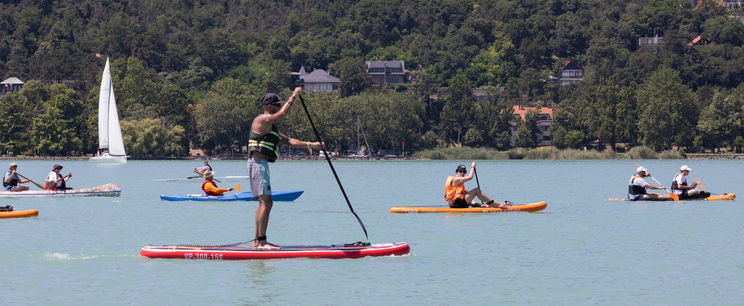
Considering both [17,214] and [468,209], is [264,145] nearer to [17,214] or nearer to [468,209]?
[468,209]

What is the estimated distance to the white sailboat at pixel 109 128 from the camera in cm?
12762

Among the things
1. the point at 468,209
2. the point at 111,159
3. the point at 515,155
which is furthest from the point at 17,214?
the point at 515,155

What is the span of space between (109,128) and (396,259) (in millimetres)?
102856

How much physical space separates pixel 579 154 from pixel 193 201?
12581 centimetres

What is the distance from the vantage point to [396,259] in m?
28.5

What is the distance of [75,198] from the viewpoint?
5622cm

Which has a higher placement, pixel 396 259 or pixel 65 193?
pixel 65 193

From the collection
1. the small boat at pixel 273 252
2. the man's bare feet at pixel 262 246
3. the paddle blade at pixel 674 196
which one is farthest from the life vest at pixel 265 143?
the paddle blade at pixel 674 196

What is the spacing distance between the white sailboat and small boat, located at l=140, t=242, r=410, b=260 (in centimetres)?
10148

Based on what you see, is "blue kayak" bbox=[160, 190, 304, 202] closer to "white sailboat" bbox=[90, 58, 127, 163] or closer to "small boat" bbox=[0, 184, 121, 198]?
"small boat" bbox=[0, 184, 121, 198]

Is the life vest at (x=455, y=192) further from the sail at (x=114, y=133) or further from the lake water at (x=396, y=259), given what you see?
the sail at (x=114, y=133)

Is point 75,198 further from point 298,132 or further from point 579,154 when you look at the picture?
point 579,154

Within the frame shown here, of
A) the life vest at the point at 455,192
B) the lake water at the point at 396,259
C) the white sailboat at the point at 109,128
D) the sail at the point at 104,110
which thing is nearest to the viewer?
the lake water at the point at 396,259

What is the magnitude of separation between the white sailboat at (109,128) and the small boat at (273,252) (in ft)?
333
